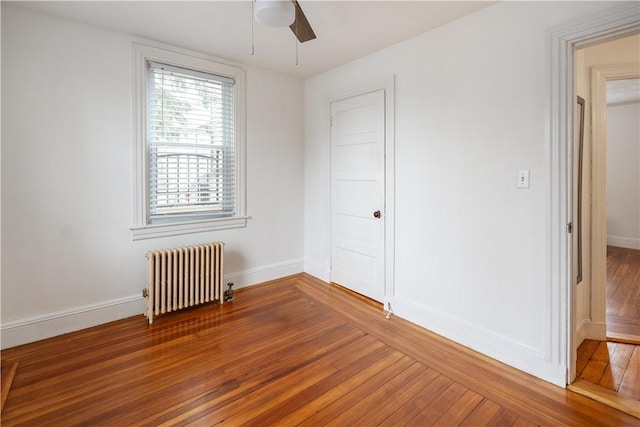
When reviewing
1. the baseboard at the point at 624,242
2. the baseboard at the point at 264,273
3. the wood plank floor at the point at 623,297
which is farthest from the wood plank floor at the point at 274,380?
the baseboard at the point at 624,242

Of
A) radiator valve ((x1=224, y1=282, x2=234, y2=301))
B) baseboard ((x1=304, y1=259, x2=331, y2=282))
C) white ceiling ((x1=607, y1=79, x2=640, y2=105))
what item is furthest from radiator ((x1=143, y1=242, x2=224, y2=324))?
white ceiling ((x1=607, y1=79, x2=640, y2=105))

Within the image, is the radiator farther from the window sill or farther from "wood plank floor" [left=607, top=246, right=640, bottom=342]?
"wood plank floor" [left=607, top=246, right=640, bottom=342]

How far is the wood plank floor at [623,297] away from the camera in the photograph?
2666 millimetres

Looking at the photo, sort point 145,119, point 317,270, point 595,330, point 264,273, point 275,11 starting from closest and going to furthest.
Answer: point 275,11 < point 595,330 < point 145,119 < point 264,273 < point 317,270

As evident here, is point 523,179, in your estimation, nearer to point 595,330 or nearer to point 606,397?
point 606,397

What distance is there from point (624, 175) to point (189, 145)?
7.48 m

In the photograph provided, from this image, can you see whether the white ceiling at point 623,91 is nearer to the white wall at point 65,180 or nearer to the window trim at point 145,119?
the window trim at point 145,119

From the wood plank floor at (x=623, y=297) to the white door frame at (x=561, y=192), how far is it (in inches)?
40.6

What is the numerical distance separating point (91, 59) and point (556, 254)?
3.86 meters

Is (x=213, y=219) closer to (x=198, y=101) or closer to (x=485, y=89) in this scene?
(x=198, y=101)

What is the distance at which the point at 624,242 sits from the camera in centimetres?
584

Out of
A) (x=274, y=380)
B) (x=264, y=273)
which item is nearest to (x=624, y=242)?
(x=264, y=273)

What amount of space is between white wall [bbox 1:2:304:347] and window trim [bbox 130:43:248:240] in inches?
2.5

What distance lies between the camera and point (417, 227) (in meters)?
2.85
